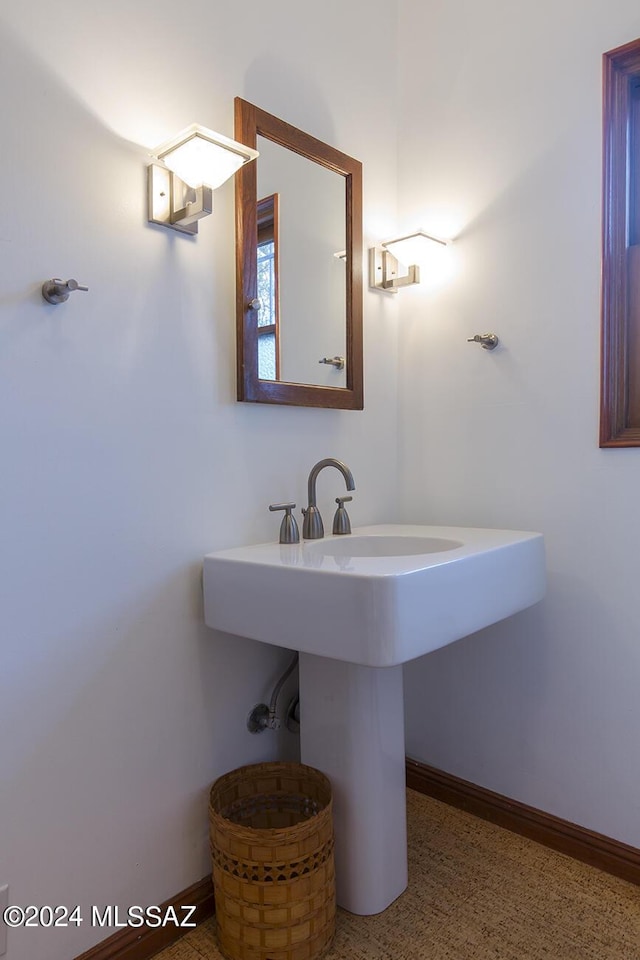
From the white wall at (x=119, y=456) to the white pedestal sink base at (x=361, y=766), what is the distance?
21 cm

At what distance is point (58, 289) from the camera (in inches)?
45.8

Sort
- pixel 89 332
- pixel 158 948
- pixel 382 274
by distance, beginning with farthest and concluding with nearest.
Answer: pixel 382 274, pixel 158 948, pixel 89 332

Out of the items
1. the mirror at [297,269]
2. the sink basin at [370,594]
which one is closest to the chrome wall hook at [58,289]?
the mirror at [297,269]

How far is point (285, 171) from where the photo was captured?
162 centimetres

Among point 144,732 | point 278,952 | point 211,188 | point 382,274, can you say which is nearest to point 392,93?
point 382,274

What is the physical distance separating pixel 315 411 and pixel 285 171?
60 cm

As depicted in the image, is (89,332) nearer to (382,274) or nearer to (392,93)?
(382,274)

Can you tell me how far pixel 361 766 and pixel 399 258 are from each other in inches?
53.2

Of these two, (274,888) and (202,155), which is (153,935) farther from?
(202,155)

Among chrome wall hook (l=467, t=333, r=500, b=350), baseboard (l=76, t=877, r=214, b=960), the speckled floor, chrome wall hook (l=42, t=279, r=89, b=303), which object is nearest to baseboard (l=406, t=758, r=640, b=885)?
the speckled floor

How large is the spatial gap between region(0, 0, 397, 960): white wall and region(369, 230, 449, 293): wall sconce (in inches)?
18.1

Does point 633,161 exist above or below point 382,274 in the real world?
above

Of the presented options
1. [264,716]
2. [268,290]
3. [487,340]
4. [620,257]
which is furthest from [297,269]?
[264,716]

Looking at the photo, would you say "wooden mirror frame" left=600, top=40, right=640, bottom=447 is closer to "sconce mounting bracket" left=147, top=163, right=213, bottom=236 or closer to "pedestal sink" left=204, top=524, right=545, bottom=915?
"pedestal sink" left=204, top=524, right=545, bottom=915
